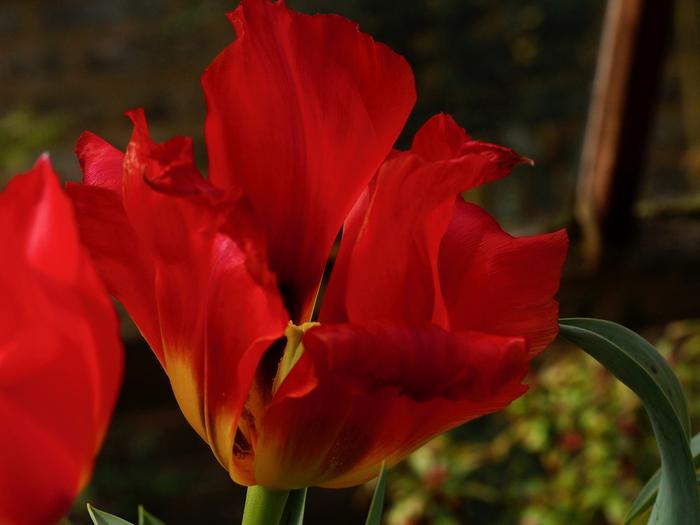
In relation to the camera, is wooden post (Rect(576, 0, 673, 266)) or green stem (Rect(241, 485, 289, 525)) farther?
wooden post (Rect(576, 0, 673, 266))

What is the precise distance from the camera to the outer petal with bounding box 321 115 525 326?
0.26 metres

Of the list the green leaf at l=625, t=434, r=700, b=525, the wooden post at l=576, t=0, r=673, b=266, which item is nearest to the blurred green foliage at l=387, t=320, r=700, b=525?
the wooden post at l=576, t=0, r=673, b=266

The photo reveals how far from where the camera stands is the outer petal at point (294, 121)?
0.90ft

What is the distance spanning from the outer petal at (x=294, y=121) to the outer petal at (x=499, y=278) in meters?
0.03

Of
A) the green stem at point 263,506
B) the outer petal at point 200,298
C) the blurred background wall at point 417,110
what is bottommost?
the blurred background wall at point 417,110

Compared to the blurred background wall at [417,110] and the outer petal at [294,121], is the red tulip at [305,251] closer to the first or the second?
the outer petal at [294,121]

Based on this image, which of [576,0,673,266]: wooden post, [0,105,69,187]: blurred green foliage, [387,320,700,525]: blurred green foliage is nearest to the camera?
[576,0,673,266]: wooden post

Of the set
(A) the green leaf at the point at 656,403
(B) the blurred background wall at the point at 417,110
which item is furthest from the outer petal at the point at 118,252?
(B) the blurred background wall at the point at 417,110

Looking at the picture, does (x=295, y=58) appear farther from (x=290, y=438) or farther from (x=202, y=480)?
(x=202, y=480)

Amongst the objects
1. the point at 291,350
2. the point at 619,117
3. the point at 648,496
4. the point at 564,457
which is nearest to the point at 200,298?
the point at 291,350

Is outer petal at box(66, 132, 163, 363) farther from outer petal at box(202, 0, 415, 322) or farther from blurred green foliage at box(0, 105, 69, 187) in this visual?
blurred green foliage at box(0, 105, 69, 187)

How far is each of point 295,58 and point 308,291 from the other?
0.20ft

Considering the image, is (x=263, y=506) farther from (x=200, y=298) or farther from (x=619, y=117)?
(x=619, y=117)

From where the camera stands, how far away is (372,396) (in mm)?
257
